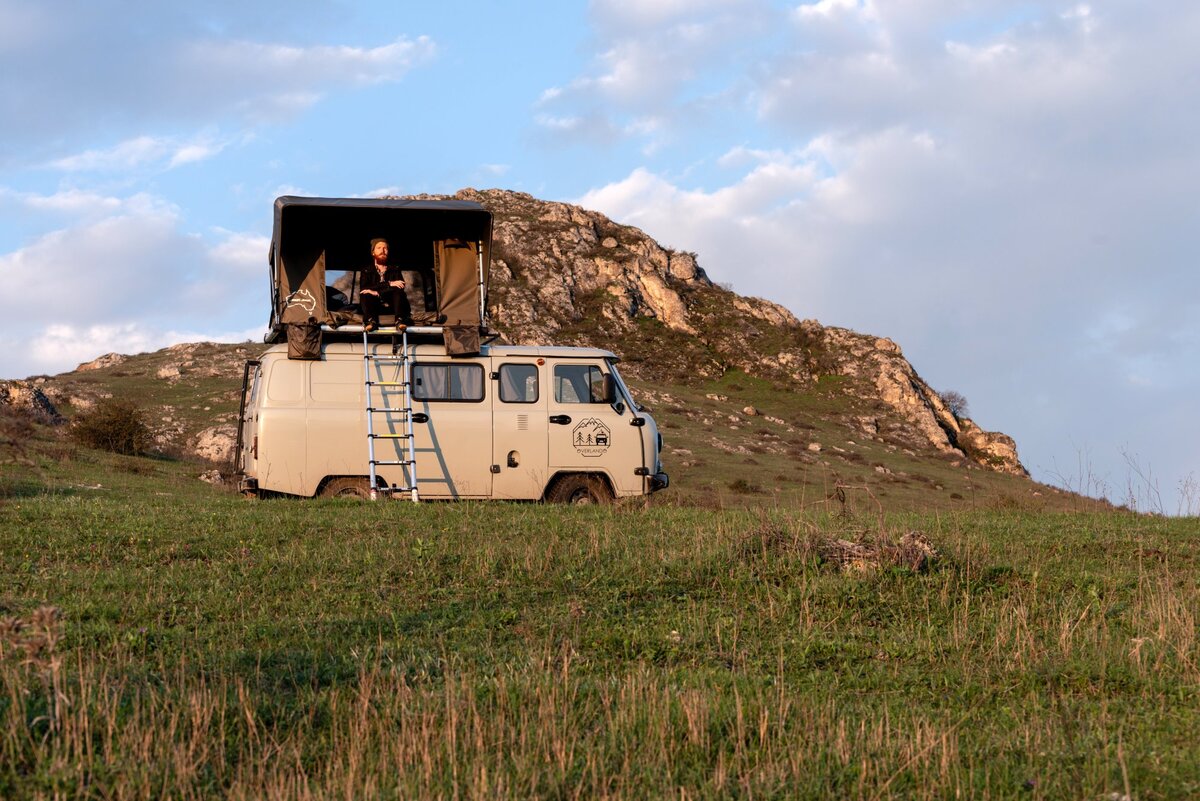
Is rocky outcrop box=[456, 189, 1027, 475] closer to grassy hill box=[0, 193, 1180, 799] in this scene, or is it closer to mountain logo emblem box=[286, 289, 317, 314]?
mountain logo emblem box=[286, 289, 317, 314]

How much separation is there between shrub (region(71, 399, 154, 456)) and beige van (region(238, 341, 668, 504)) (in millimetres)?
17729

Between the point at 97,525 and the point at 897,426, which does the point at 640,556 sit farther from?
the point at 897,426

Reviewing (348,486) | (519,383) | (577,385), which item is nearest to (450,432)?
(519,383)

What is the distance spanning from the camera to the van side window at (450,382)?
16.2m

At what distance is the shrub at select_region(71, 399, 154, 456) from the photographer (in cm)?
3238

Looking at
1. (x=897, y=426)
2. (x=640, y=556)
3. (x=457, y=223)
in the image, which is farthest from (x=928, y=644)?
(x=897, y=426)

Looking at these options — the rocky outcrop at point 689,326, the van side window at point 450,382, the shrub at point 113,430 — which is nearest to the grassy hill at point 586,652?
the van side window at point 450,382

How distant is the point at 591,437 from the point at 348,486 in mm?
3583

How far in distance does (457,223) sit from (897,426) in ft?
174

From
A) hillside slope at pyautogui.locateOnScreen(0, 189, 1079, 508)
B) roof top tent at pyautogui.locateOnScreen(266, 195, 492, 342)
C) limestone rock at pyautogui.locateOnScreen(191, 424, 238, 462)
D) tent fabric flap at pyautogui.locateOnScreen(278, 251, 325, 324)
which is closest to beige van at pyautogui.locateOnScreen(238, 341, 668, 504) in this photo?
tent fabric flap at pyautogui.locateOnScreen(278, 251, 325, 324)

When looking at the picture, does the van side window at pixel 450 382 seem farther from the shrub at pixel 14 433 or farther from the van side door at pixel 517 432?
the shrub at pixel 14 433

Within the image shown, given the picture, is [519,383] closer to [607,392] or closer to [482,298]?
[607,392]

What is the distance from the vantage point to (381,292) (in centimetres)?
1681

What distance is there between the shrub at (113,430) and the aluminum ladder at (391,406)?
19.2 metres
